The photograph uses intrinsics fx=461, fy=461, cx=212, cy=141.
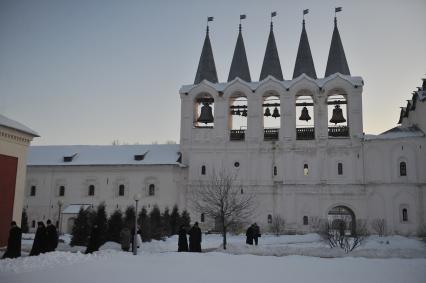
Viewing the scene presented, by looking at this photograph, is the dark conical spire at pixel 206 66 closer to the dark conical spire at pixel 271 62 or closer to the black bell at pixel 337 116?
the dark conical spire at pixel 271 62

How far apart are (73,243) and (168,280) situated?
1202 centimetres

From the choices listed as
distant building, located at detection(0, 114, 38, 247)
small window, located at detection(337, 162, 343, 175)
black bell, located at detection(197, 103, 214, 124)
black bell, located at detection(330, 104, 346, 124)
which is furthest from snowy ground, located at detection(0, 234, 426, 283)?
black bell, located at detection(197, 103, 214, 124)

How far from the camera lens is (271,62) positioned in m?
37.5

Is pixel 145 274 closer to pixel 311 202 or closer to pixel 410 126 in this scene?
pixel 311 202

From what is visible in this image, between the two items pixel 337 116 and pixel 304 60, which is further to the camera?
pixel 304 60

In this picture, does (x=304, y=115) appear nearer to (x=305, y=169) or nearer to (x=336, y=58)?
(x=305, y=169)

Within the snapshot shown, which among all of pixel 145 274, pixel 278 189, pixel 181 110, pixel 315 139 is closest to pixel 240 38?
pixel 181 110

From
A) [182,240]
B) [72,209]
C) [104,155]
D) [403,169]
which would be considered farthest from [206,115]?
[182,240]

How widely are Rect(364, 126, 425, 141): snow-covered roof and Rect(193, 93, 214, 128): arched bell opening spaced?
12.1 m

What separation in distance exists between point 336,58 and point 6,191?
2631 centimetres

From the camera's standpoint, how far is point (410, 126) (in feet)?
115

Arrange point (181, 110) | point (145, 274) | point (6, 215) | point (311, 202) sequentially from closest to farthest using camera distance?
point (145, 274) → point (6, 215) → point (311, 202) → point (181, 110)

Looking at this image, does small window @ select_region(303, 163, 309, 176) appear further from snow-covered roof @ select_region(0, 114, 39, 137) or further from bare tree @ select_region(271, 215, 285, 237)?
snow-covered roof @ select_region(0, 114, 39, 137)

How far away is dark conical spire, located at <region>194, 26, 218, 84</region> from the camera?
38.4 metres
